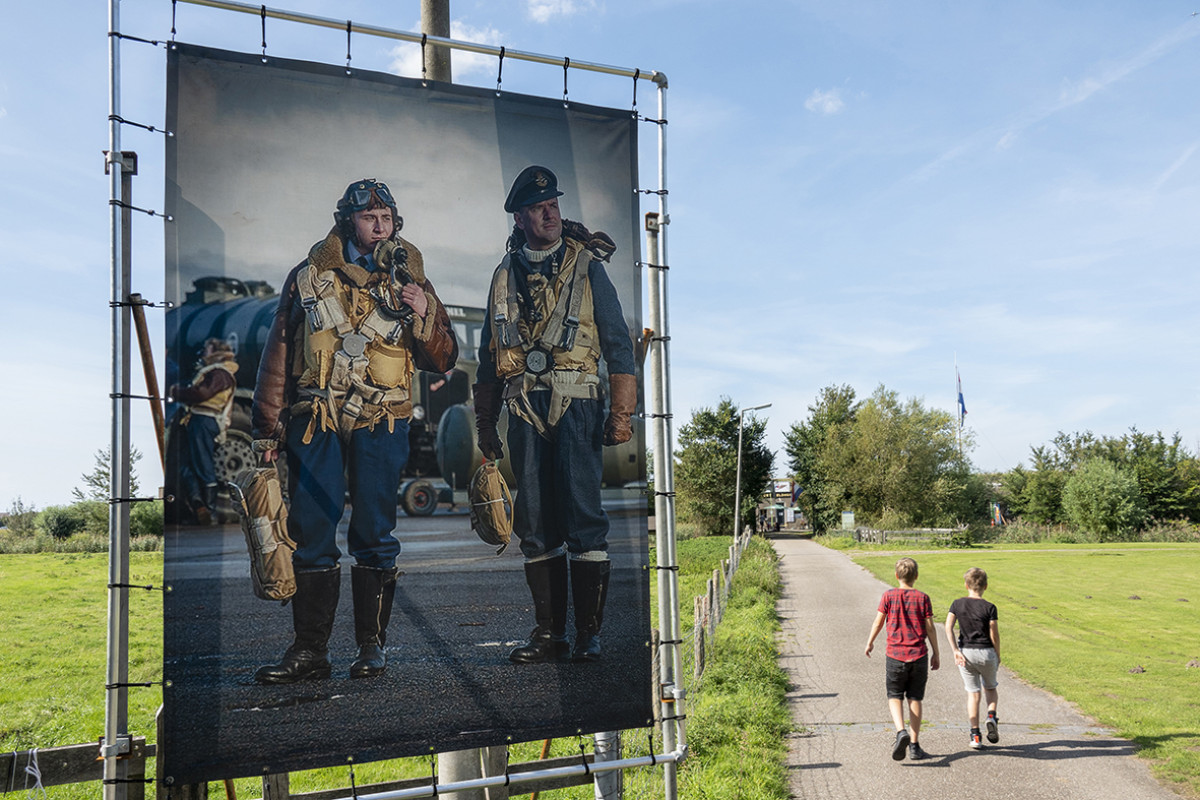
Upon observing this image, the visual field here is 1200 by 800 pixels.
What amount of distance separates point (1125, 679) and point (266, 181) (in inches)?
499

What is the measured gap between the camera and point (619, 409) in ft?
16.1

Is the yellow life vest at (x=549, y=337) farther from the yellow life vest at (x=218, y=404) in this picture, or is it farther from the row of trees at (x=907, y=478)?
the row of trees at (x=907, y=478)

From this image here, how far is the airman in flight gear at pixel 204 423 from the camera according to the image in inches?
156

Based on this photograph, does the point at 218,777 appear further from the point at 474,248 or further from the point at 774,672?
the point at 774,672

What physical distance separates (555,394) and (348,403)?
45.8 inches

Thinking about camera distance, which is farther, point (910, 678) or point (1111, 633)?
point (1111, 633)

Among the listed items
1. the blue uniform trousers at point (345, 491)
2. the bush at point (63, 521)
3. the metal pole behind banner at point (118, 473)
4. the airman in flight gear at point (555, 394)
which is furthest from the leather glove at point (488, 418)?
the bush at point (63, 521)

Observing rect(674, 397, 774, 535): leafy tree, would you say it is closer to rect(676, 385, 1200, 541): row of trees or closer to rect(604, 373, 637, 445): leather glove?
rect(676, 385, 1200, 541): row of trees

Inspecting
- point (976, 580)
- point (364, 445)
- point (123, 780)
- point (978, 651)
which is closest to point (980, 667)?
point (978, 651)

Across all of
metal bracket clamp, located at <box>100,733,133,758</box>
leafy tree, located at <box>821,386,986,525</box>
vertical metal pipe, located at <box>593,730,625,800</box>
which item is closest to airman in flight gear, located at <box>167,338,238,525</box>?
metal bracket clamp, located at <box>100,733,133,758</box>

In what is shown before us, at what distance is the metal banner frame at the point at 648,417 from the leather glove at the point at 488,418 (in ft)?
3.10

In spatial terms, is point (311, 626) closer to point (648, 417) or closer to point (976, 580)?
point (648, 417)

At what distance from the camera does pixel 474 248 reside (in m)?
4.66

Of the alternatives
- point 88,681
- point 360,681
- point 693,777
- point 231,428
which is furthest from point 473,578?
point 88,681
